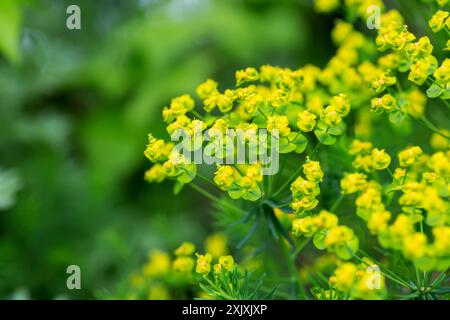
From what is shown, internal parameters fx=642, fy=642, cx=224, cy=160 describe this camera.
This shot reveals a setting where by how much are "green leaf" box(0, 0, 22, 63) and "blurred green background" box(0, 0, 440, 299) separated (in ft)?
1.23

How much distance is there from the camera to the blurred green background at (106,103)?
59.0 inches

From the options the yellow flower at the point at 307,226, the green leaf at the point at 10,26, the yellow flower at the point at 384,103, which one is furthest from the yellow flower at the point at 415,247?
the green leaf at the point at 10,26

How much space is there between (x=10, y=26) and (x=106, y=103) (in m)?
0.90

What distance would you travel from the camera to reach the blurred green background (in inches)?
59.0

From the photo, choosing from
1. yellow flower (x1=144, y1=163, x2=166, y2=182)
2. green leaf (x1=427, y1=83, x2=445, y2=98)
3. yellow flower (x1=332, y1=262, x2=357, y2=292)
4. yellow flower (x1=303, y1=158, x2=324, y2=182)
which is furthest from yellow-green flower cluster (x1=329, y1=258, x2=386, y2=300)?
yellow flower (x1=144, y1=163, x2=166, y2=182)

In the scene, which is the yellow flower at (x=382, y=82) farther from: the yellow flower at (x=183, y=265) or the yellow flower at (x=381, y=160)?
the yellow flower at (x=183, y=265)

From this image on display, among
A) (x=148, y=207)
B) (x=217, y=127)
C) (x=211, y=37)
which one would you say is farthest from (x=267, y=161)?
(x=211, y=37)

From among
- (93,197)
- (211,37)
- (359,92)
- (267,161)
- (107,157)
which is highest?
(211,37)

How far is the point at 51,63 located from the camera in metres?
1.82

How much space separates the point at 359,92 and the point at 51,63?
44.9 inches

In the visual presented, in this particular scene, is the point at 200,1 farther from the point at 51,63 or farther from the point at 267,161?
the point at 267,161

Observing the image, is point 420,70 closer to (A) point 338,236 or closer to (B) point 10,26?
(A) point 338,236

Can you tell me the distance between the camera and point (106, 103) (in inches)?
79.7

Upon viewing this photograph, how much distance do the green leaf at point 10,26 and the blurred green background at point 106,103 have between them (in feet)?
1.23
